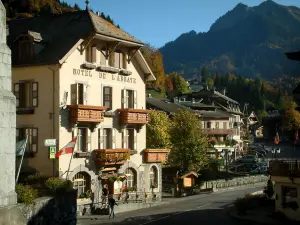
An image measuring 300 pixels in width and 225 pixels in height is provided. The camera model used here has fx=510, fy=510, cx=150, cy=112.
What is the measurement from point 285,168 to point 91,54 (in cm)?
1684

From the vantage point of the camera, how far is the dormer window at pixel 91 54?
3953 cm

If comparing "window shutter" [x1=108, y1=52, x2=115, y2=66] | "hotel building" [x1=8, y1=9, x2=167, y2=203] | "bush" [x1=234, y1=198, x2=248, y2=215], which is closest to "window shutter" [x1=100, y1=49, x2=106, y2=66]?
"hotel building" [x1=8, y1=9, x2=167, y2=203]

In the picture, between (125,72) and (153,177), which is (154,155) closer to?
(153,177)

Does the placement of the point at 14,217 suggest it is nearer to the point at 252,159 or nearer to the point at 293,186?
the point at 293,186

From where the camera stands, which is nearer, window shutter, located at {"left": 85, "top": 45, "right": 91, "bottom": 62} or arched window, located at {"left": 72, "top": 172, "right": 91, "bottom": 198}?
arched window, located at {"left": 72, "top": 172, "right": 91, "bottom": 198}

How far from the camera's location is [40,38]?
38875mm

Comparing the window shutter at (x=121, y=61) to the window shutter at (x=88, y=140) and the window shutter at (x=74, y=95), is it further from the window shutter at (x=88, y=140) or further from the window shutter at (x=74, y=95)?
the window shutter at (x=88, y=140)

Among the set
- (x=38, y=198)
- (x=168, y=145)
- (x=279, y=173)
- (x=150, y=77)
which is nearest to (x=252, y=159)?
(x=168, y=145)

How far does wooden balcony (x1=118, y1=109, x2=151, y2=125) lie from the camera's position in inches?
1646

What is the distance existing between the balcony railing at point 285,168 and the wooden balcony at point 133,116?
1202 cm

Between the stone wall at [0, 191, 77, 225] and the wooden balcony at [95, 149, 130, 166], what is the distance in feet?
36.4

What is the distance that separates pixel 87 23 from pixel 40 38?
3.83 meters

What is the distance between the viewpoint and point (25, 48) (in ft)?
127

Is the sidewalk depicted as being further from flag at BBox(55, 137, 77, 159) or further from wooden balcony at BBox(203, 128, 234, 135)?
wooden balcony at BBox(203, 128, 234, 135)
